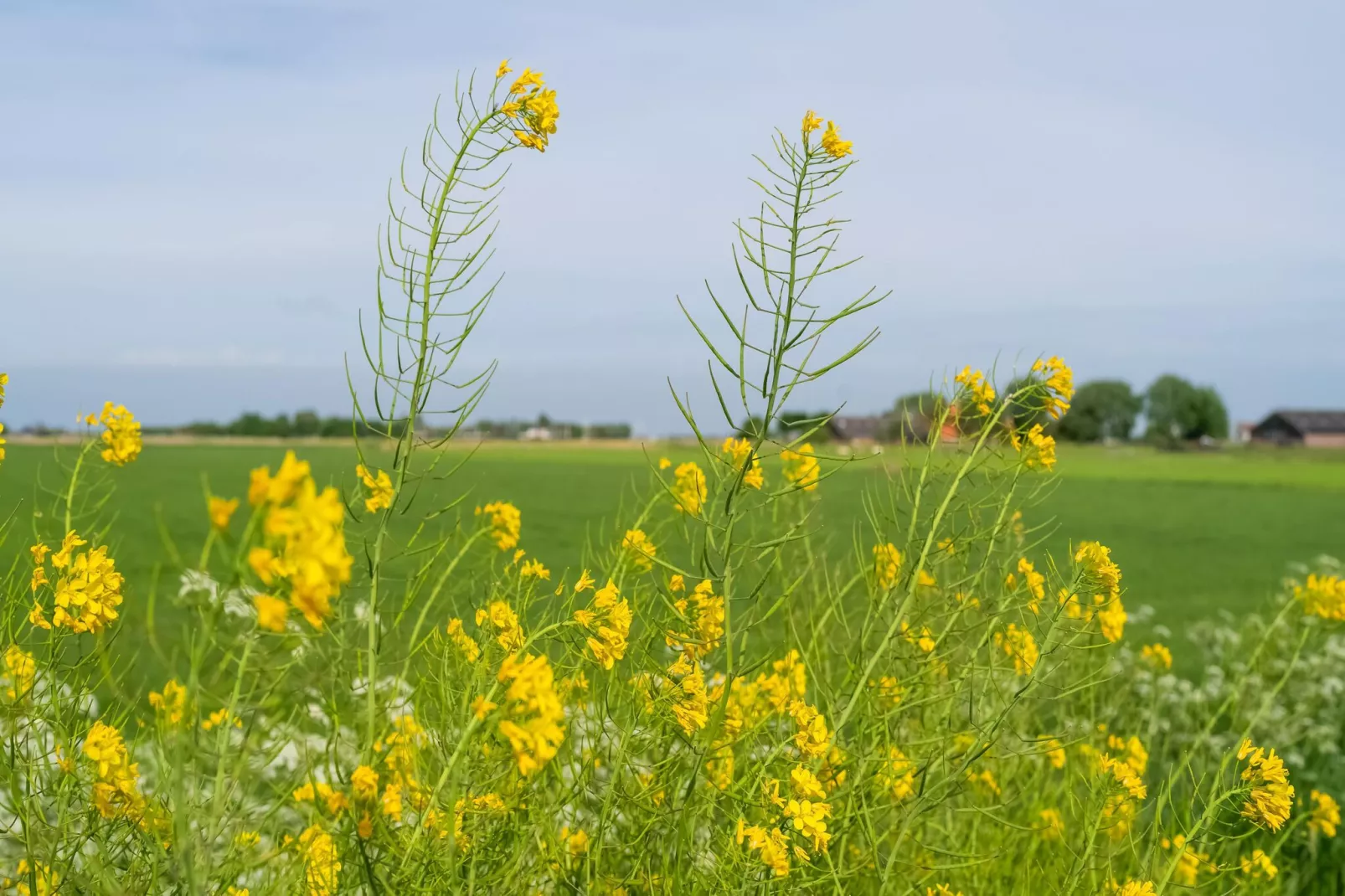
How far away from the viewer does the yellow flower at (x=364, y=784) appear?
1.30 m

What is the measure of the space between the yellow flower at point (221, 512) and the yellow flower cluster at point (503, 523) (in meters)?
1.67

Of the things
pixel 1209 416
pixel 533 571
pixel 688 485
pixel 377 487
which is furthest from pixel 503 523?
pixel 1209 416

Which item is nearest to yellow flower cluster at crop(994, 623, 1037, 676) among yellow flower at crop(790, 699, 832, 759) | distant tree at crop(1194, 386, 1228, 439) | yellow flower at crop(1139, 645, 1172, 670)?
yellow flower at crop(790, 699, 832, 759)

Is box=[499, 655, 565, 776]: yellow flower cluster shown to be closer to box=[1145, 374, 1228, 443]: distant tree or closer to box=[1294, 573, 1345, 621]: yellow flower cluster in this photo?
box=[1294, 573, 1345, 621]: yellow flower cluster

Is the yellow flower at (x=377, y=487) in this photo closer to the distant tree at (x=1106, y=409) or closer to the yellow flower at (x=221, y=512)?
the yellow flower at (x=221, y=512)

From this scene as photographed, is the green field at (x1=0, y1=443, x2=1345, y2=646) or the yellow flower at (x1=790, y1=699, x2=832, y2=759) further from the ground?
the yellow flower at (x1=790, y1=699, x2=832, y2=759)

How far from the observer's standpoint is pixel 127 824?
1.70m

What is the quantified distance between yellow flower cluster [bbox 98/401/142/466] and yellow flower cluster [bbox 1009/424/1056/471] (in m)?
1.99

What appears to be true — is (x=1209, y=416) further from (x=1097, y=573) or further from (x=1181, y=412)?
(x=1097, y=573)

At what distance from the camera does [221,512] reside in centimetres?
85

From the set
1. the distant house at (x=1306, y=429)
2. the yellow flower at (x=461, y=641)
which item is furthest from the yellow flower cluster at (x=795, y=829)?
the distant house at (x=1306, y=429)

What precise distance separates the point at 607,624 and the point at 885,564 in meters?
0.93

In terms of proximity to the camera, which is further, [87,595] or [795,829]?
[87,595]

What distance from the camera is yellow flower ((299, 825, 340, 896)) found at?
1.57 meters
